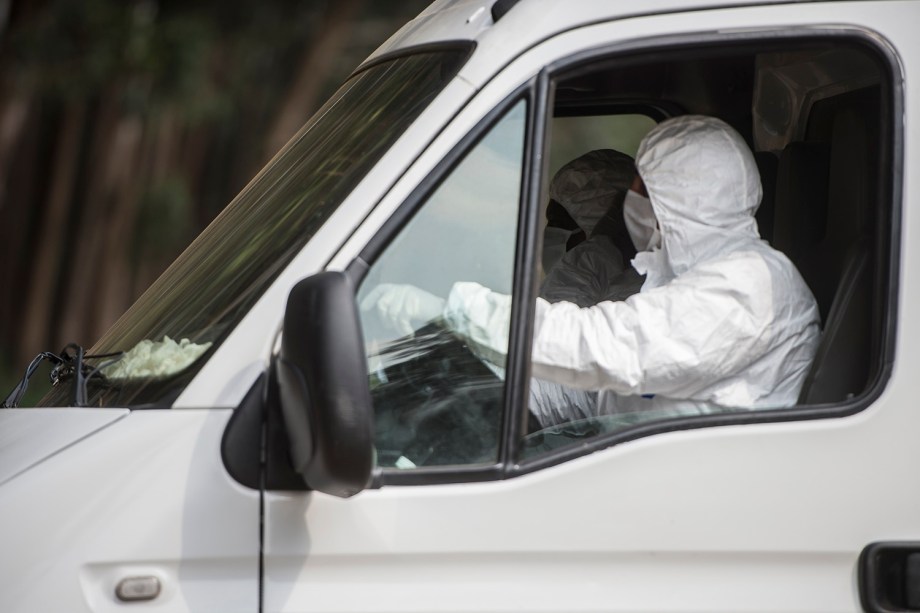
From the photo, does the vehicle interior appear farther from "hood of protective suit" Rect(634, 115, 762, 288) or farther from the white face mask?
the white face mask

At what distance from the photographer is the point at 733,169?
288 cm

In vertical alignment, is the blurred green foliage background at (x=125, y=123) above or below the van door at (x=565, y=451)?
above

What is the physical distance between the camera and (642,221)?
3.02 m

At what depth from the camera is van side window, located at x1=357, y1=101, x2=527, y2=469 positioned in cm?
238

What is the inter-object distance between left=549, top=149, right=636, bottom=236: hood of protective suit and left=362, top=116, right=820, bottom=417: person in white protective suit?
2.53 feet

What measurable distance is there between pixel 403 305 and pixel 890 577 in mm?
1027

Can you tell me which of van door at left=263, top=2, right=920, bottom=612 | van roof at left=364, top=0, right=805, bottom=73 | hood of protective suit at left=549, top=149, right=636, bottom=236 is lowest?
van door at left=263, top=2, right=920, bottom=612

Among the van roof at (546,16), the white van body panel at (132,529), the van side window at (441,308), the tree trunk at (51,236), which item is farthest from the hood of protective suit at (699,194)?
the tree trunk at (51,236)

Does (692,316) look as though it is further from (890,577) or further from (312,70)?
(312,70)

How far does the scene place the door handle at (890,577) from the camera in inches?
92.3

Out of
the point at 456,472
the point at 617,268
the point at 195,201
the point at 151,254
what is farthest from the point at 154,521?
the point at 195,201

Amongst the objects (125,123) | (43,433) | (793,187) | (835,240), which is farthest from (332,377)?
(125,123)

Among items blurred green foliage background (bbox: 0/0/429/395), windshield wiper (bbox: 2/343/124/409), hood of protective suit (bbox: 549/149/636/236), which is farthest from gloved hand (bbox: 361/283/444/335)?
blurred green foliage background (bbox: 0/0/429/395)

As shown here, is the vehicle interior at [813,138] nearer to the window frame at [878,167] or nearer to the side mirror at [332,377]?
the window frame at [878,167]
